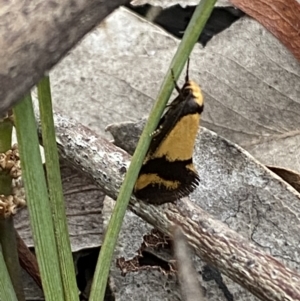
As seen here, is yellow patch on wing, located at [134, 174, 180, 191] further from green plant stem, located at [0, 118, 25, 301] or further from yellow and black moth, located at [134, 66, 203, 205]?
green plant stem, located at [0, 118, 25, 301]

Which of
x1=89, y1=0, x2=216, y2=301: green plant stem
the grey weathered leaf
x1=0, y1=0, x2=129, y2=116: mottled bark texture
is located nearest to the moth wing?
x1=89, y1=0, x2=216, y2=301: green plant stem

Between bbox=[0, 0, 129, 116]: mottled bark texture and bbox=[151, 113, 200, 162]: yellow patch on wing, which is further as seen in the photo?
bbox=[151, 113, 200, 162]: yellow patch on wing

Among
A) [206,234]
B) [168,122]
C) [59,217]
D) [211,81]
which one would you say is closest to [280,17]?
[211,81]

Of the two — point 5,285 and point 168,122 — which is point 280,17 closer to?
point 168,122

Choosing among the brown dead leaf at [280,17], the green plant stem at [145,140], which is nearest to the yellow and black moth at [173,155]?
the green plant stem at [145,140]

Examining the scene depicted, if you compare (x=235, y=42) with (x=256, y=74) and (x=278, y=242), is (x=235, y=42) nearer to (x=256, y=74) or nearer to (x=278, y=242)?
(x=256, y=74)

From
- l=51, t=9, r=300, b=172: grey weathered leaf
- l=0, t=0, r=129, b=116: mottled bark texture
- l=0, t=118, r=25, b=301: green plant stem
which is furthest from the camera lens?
l=51, t=9, r=300, b=172: grey weathered leaf
